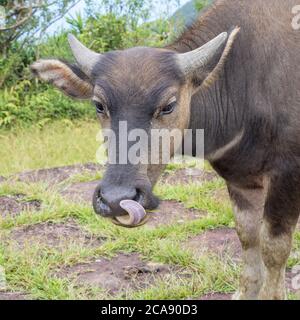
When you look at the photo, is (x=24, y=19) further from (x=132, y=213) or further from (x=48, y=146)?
(x=132, y=213)

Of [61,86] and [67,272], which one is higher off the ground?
[61,86]

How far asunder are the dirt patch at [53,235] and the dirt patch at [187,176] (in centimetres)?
163

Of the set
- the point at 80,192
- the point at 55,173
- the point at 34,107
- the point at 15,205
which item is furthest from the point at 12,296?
the point at 34,107

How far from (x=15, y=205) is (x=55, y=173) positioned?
1.20 meters

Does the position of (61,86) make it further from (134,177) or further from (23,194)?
(23,194)

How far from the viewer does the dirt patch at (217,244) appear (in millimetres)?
4565

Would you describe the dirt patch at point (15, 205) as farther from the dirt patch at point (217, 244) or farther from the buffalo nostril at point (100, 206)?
the buffalo nostril at point (100, 206)

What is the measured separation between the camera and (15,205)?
5785 millimetres

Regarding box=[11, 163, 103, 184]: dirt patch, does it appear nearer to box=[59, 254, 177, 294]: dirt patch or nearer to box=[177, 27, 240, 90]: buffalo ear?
box=[59, 254, 177, 294]: dirt patch

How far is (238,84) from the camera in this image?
11.5 ft

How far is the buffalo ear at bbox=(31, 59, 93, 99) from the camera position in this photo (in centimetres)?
338

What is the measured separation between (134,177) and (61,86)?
997 mm
